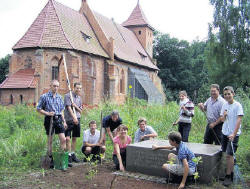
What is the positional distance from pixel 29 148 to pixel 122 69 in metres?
24.4

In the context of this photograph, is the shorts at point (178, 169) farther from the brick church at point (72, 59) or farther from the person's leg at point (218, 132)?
the brick church at point (72, 59)

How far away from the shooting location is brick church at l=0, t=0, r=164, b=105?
894 inches

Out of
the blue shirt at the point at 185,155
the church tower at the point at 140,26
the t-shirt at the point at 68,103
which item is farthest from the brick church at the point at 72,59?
the blue shirt at the point at 185,155

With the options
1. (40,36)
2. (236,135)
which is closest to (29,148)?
(236,135)

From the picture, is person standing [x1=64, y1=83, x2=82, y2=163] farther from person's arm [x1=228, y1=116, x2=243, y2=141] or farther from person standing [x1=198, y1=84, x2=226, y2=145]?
person's arm [x1=228, y1=116, x2=243, y2=141]

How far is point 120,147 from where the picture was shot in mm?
6648

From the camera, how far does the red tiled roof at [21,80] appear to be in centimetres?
2214

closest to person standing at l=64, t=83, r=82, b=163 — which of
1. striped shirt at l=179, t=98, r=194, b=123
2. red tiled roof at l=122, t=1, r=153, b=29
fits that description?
striped shirt at l=179, t=98, r=194, b=123

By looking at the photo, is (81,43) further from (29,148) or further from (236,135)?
(236,135)

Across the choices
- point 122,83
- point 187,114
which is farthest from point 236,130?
point 122,83

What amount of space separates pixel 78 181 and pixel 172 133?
6.41 feet

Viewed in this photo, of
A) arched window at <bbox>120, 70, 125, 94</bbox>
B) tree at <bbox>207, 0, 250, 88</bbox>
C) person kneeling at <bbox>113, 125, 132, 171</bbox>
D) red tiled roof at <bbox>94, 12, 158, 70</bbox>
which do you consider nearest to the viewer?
person kneeling at <bbox>113, 125, 132, 171</bbox>

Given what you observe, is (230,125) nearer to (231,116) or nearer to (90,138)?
(231,116)

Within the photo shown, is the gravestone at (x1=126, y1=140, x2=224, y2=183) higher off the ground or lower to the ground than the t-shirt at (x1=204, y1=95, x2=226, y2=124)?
lower
